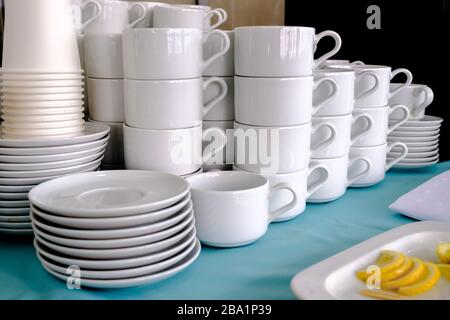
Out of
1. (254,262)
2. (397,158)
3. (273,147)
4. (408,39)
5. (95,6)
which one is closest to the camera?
(254,262)

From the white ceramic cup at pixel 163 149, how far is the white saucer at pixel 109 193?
4cm

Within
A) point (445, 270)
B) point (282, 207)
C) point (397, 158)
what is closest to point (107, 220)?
point (282, 207)

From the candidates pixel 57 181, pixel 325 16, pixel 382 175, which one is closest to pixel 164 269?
pixel 57 181

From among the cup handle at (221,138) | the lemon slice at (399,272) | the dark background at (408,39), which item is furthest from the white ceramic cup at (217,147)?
the dark background at (408,39)

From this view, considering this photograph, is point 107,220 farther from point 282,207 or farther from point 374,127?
point 374,127

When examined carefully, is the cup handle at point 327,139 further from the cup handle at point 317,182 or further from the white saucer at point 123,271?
the white saucer at point 123,271

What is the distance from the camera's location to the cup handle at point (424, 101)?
3.13ft

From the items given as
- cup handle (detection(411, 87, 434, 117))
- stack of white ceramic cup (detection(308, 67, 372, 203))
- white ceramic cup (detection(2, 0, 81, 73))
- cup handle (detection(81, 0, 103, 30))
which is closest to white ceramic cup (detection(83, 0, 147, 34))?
cup handle (detection(81, 0, 103, 30))

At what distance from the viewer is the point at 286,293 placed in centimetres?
52

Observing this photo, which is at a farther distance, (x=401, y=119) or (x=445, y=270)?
(x=401, y=119)

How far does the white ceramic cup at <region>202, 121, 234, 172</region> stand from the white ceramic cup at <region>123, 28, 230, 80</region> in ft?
0.35

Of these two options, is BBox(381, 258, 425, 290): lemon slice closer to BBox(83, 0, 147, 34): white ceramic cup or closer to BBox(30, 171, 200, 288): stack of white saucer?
BBox(30, 171, 200, 288): stack of white saucer

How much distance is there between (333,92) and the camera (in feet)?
2.45

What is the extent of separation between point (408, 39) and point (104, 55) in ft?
2.34
